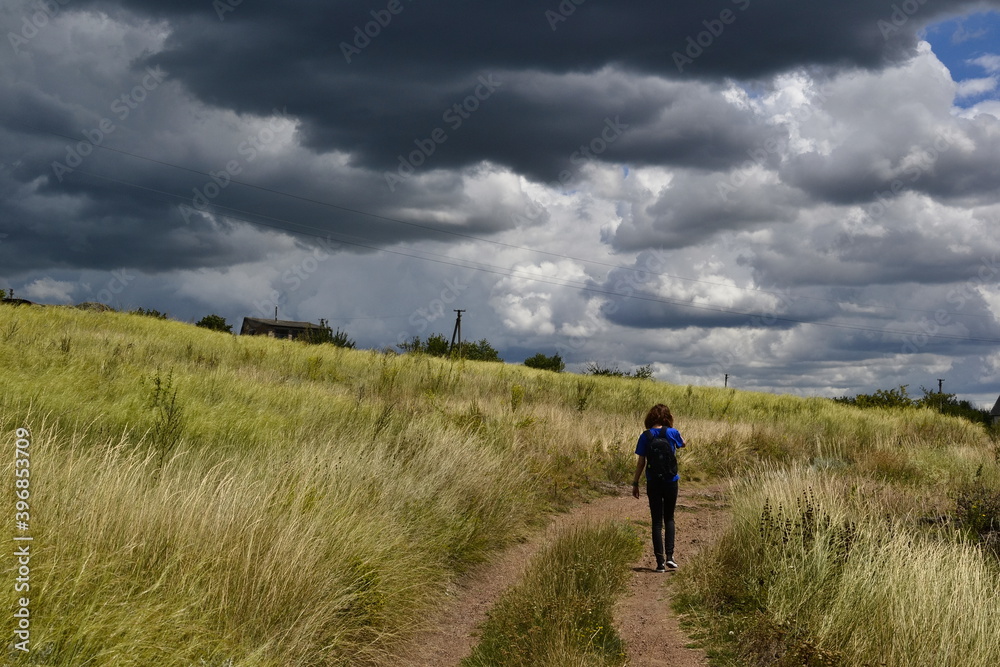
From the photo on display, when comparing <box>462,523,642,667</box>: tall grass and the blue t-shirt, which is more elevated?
the blue t-shirt

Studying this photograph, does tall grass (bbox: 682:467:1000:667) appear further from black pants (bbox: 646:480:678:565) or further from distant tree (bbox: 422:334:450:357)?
distant tree (bbox: 422:334:450:357)

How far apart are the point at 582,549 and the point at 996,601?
3870 mm

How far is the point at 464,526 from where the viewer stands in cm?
828

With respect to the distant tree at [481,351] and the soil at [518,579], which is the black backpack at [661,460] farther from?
the distant tree at [481,351]

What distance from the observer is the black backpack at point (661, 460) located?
28.1ft

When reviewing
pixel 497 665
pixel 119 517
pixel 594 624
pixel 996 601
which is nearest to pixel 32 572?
pixel 119 517

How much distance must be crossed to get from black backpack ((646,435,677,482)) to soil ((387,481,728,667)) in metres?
0.98

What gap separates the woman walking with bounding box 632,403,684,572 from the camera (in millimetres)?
8539

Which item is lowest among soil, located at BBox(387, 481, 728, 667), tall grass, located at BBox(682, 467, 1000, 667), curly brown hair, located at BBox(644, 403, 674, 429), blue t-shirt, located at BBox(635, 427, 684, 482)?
soil, located at BBox(387, 481, 728, 667)

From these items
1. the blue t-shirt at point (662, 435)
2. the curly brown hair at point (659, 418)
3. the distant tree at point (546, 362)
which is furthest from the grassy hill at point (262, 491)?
the distant tree at point (546, 362)

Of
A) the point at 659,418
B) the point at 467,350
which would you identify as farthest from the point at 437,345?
the point at 659,418

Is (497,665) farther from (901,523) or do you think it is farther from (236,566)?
(901,523)

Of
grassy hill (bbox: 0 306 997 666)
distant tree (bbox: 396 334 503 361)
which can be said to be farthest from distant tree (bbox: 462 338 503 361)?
grassy hill (bbox: 0 306 997 666)

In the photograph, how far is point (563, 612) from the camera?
5914mm
